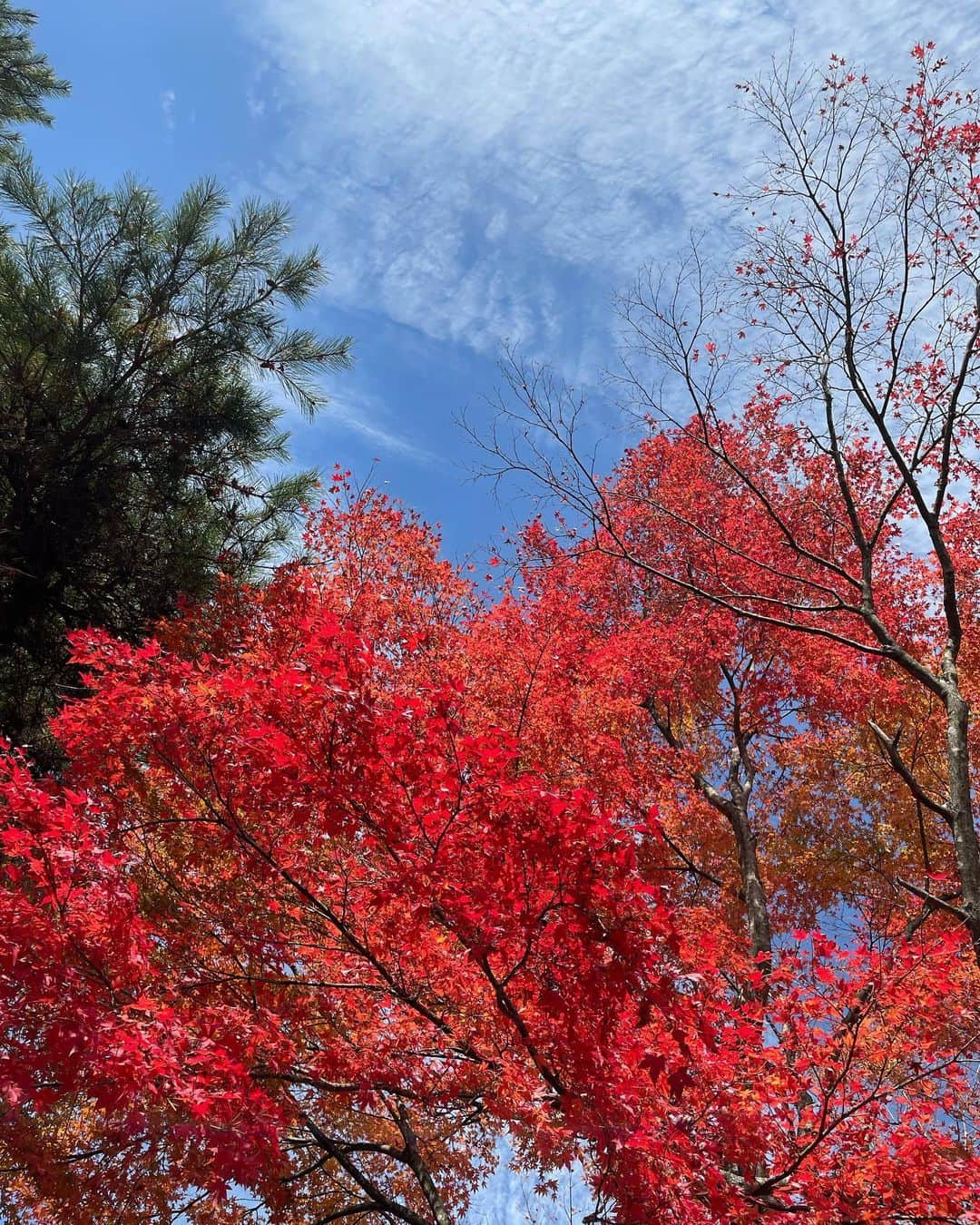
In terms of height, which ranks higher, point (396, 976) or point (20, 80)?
point (20, 80)

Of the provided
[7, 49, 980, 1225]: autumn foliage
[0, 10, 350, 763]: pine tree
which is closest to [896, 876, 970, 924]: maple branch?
[7, 49, 980, 1225]: autumn foliage

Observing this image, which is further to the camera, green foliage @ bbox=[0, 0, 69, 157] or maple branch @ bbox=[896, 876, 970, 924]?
green foliage @ bbox=[0, 0, 69, 157]

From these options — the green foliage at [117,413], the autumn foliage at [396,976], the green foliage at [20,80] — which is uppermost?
the green foliage at [20,80]

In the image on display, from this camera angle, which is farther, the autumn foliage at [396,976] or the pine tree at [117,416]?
the pine tree at [117,416]

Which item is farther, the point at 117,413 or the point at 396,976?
the point at 117,413

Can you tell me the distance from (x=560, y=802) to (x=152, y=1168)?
5234mm

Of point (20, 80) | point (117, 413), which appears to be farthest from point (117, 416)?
point (20, 80)

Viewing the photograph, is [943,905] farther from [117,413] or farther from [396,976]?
[117,413]

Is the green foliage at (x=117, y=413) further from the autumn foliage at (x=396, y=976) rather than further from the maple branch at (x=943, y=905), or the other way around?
the maple branch at (x=943, y=905)

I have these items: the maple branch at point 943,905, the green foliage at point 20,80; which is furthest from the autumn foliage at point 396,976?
the green foliage at point 20,80

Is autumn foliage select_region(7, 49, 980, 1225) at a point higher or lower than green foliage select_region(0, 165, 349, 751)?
lower

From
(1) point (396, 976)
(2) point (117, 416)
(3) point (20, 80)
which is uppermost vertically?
(3) point (20, 80)

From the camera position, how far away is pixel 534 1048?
207 inches

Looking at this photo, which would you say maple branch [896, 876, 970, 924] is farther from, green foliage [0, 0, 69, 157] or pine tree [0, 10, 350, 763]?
green foliage [0, 0, 69, 157]
